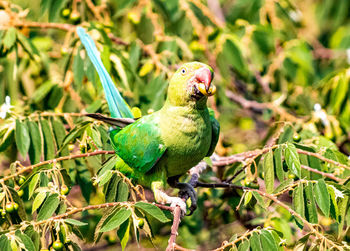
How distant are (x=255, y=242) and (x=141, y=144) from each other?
910 mm

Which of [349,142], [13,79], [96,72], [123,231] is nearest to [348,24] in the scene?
[349,142]

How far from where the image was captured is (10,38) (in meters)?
3.19

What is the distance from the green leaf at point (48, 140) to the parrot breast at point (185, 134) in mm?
732

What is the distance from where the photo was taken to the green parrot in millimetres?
2521

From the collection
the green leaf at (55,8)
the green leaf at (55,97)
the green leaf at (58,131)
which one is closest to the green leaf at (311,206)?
the green leaf at (58,131)

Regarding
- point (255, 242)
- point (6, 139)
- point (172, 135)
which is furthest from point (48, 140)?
point (255, 242)

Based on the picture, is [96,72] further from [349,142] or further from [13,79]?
[349,142]

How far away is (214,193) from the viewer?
3.45 m

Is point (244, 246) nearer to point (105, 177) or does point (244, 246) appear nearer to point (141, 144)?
point (105, 177)

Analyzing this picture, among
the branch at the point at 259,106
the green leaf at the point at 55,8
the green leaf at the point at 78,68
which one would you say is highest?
the green leaf at the point at 55,8

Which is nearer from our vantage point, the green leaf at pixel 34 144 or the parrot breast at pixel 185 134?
the parrot breast at pixel 185 134

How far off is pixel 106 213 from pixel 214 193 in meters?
1.43

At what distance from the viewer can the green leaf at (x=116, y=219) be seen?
2070 mm

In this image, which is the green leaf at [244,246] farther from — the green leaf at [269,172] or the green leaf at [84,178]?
the green leaf at [84,178]
